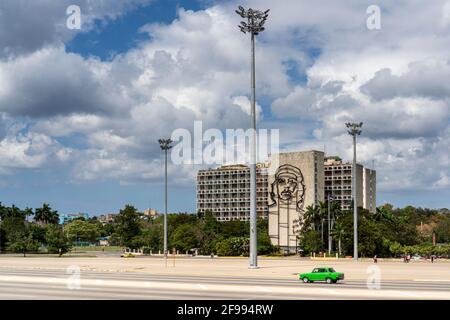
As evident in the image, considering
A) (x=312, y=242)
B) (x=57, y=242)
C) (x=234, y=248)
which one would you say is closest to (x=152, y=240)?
(x=57, y=242)

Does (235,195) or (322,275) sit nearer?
(322,275)

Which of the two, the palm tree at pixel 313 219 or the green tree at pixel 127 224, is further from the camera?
the green tree at pixel 127 224

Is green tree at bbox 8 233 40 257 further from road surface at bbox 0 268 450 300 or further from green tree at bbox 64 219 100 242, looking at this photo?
green tree at bbox 64 219 100 242

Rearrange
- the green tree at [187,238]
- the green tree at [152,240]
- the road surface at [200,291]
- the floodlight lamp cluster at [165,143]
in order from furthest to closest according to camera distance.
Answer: the green tree at [152,240]
the green tree at [187,238]
the floodlight lamp cluster at [165,143]
the road surface at [200,291]

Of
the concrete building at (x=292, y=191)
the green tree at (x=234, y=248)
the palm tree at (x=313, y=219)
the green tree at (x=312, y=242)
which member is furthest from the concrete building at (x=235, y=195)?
the green tree at (x=234, y=248)

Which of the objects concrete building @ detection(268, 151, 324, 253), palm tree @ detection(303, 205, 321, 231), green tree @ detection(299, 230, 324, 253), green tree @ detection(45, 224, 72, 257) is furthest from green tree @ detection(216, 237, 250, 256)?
concrete building @ detection(268, 151, 324, 253)

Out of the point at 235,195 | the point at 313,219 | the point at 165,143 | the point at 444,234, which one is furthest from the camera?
the point at 235,195

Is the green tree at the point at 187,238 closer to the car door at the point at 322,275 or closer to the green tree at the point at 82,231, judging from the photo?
the green tree at the point at 82,231

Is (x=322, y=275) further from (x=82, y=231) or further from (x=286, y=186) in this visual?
(x=82, y=231)

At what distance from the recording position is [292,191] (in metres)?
137

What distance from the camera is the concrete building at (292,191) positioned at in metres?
137
